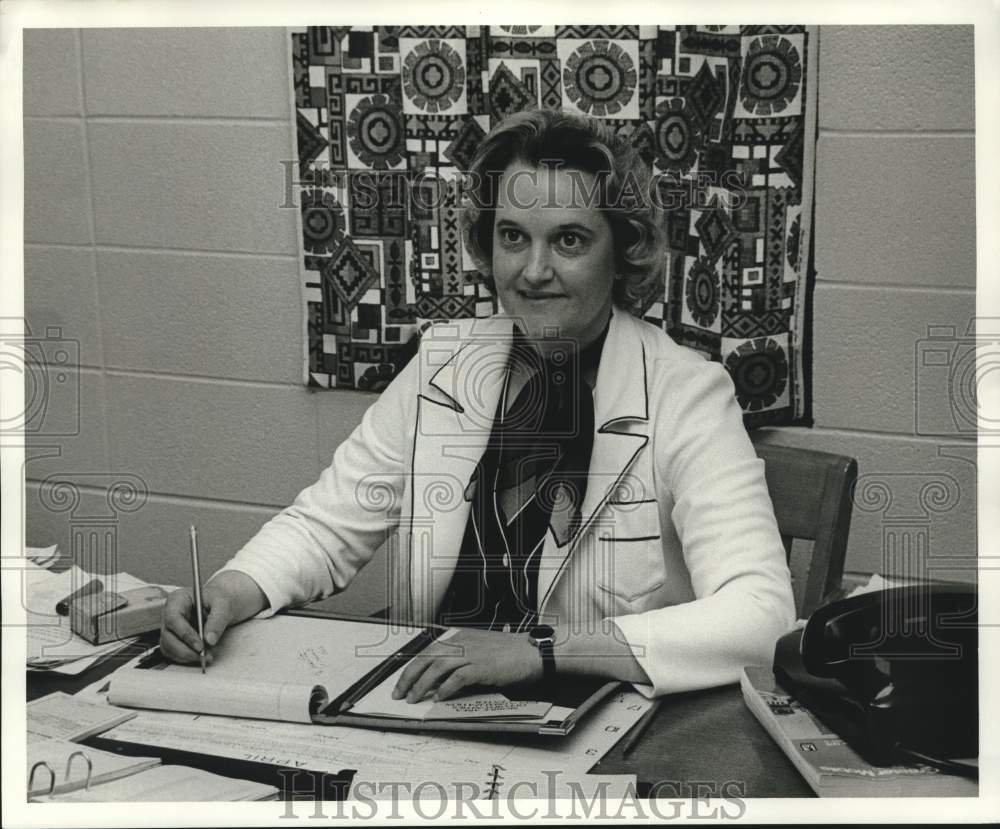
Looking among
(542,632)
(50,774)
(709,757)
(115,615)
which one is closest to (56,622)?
(115,615)

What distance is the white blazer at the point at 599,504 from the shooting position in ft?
4.58

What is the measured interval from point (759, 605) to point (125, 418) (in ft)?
3.16

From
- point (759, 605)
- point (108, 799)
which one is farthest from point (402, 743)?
point (759, 605)

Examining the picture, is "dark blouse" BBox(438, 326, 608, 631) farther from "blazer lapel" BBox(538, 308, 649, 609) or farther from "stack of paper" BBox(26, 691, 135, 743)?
"stack of paper" BBox(26, 691, 135, 743)

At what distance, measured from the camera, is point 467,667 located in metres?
1.25

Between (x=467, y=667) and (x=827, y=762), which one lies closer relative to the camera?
(x=827, y=762)

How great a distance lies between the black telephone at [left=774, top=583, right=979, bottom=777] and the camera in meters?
1.09
